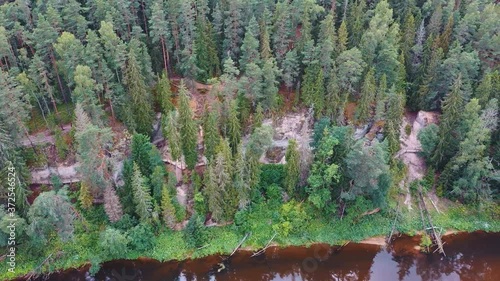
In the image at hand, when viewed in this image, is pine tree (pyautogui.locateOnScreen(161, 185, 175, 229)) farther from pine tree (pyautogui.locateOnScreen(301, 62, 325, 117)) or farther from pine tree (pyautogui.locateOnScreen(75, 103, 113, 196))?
pine tree (pyautogui.locateOnScreen(301, 62, 325, 117))

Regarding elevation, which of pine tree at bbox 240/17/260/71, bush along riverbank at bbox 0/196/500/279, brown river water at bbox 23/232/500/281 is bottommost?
brown river water at bbox 23/232/500/281

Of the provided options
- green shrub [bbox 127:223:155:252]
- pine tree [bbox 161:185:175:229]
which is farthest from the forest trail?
green shrub [bbox 127:223:155:252]

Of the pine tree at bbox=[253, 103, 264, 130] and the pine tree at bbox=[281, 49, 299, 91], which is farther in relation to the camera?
the pine tree at bbox=[281, 49, 299, 91]

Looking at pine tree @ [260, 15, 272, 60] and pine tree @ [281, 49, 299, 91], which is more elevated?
pine tree @ [260, 15, 272, 60]

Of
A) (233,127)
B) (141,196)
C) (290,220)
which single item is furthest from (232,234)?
(233,127)

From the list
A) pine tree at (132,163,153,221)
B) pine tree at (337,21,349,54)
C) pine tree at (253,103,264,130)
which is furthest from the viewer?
pine tree at (337,21,349,54)

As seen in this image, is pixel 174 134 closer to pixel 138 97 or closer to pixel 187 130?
pixel 187 130
